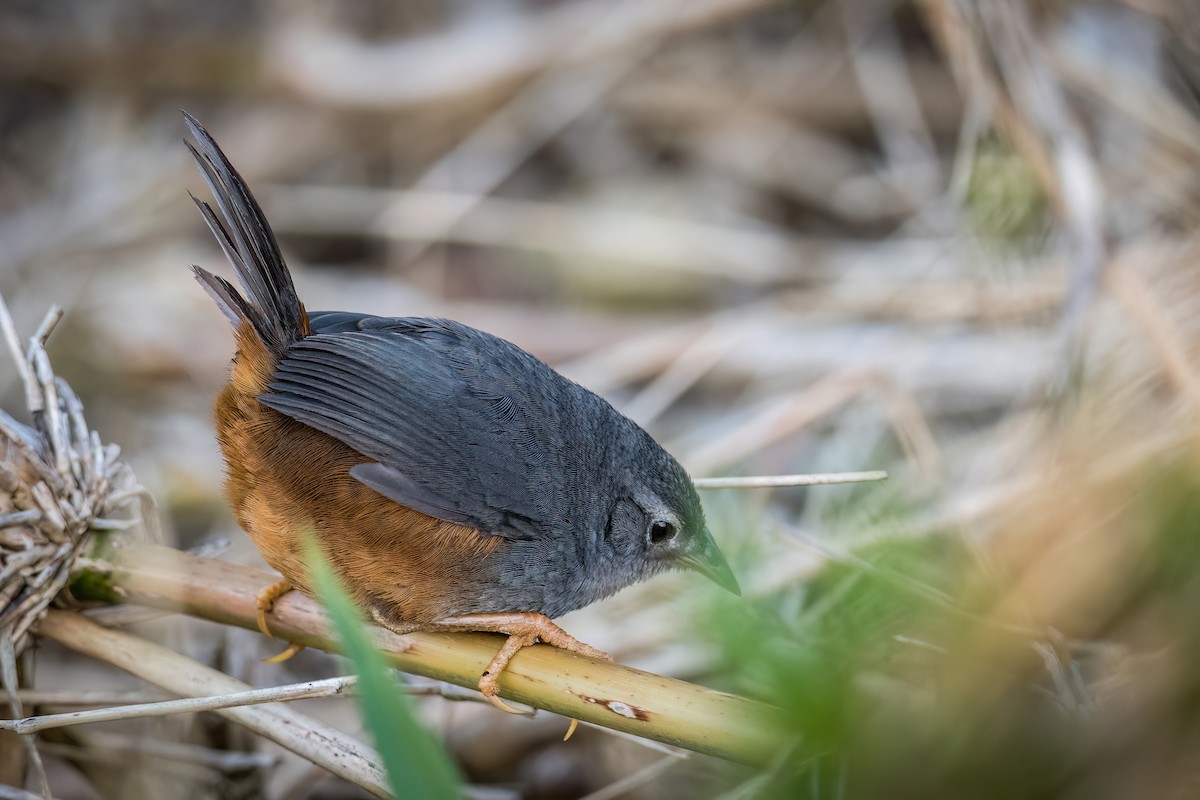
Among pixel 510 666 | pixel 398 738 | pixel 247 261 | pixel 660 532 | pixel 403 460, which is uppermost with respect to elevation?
pixel 247 261

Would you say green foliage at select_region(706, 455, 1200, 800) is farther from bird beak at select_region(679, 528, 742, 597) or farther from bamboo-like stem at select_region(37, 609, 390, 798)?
bird beak at select_region(679, 528, 742, 597)

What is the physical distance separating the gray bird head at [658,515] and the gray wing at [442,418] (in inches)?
7.0

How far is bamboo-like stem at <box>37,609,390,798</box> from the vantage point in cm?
196

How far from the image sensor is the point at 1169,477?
694 millimetres

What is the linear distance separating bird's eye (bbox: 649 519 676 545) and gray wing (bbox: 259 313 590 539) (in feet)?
0.92

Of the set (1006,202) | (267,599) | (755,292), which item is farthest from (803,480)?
(755,292)

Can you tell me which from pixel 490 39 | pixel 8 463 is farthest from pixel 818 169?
pixel 8 463

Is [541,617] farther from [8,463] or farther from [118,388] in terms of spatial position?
[118,388]

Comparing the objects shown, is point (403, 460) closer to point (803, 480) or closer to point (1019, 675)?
point (803, 480)

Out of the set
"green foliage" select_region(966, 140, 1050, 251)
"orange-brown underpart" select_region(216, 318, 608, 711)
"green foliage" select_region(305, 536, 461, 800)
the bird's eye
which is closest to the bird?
"orange-brown underpart" select_region(216, 318, 608, 711)

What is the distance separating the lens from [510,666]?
200cm

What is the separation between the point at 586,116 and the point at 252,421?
451cm

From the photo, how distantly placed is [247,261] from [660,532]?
1189mm

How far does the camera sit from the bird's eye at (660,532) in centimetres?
257
